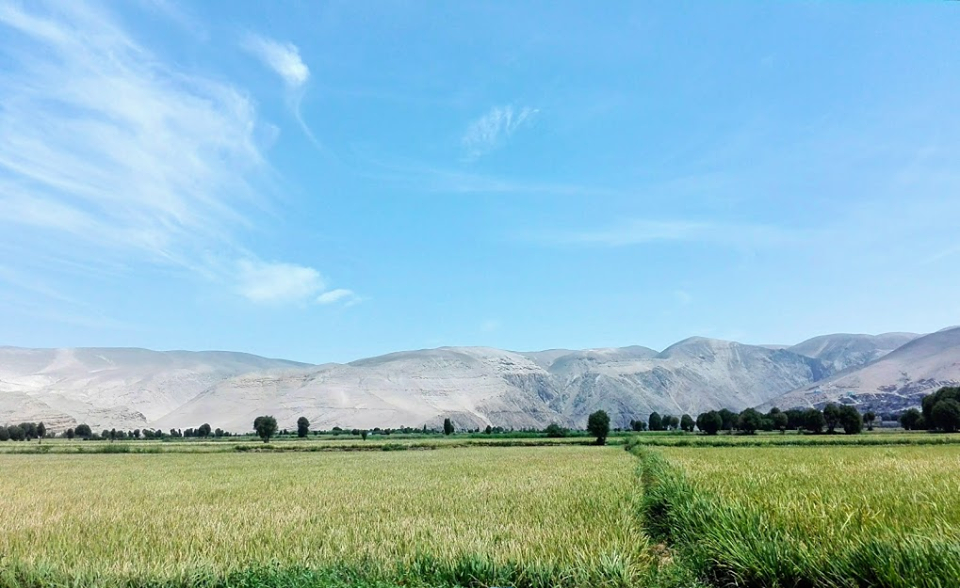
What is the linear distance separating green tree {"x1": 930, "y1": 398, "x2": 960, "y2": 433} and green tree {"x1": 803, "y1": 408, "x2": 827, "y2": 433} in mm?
16846

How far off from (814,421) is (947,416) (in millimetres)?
20140

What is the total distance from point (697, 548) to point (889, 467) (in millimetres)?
14617

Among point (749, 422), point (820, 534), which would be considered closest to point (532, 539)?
point (820, 534)

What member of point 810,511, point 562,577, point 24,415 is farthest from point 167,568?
point 24,415

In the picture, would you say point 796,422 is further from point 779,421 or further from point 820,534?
point 820,534

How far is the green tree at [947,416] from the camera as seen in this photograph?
3725 inches

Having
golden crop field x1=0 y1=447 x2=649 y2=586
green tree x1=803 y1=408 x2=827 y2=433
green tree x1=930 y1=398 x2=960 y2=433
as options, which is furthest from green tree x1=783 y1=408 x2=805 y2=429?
golden crop field x1=0 y1=447 x2=649 y2=586

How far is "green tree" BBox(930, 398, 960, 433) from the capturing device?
9462 centimetres

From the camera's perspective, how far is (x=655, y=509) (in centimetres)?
1428

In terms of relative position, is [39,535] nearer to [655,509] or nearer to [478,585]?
[478,585]

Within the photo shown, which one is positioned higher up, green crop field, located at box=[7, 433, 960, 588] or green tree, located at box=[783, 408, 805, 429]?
green crop field, located at box=[7, 433, 960, 588]

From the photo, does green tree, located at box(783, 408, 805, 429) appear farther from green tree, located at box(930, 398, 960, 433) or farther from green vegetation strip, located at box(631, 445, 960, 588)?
green vegetation strip, located at box(631, 445, 960, 588)

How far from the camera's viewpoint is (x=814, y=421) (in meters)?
110

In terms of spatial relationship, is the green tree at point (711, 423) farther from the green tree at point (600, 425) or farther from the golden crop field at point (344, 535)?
the golden crop field at point (344, 535)
